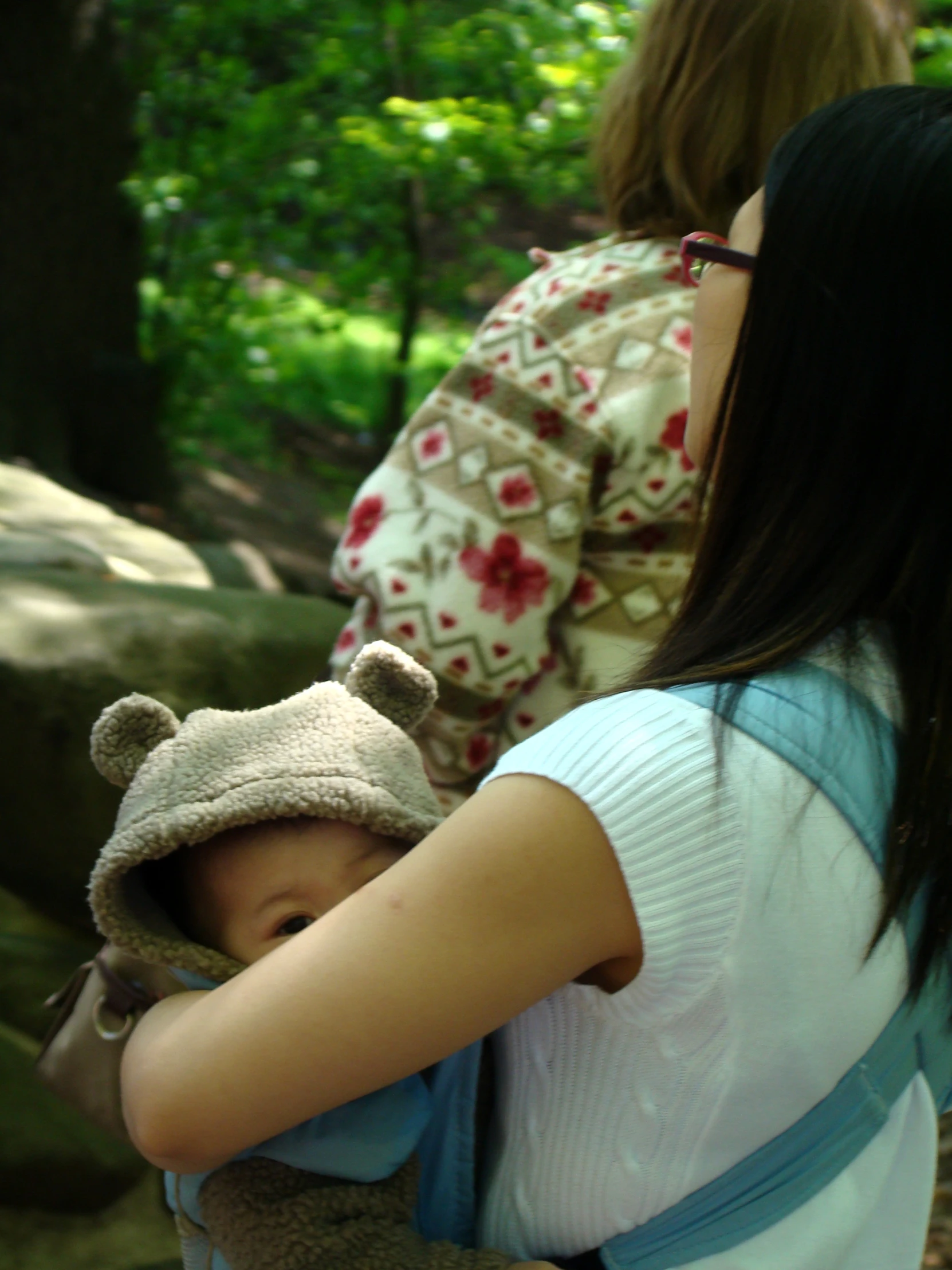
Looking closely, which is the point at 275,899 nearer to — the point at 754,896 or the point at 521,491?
the point at 754,896

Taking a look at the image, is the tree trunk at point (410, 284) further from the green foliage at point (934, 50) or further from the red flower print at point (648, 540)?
the red flower print at point (648, 540)

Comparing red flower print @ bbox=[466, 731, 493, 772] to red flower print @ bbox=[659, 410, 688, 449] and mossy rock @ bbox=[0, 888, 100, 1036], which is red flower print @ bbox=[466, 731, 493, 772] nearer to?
red flower print @ bbox=[659, 410, 688, 449]

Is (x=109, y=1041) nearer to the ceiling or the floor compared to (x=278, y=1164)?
nearer to the floor

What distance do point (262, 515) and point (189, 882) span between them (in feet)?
25.4

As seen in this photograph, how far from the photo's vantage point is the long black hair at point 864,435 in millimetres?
992

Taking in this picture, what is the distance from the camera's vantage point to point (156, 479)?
24.1 feet

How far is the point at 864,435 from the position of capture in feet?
3.36

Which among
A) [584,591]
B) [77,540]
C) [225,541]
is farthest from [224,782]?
[225,541]

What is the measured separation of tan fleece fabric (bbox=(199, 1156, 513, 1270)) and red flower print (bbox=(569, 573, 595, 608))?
1036mm

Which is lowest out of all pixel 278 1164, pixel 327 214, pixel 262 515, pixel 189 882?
pixel 262 515

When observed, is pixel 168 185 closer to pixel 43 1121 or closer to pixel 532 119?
pixel 532 119

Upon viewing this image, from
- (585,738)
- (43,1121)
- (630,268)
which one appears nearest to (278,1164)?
(585,738)

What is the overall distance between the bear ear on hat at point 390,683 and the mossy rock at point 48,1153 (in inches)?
61.9

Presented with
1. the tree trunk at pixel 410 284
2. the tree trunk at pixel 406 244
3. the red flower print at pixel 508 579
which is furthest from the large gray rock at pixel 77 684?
the tree trunk at pixel 410 284
